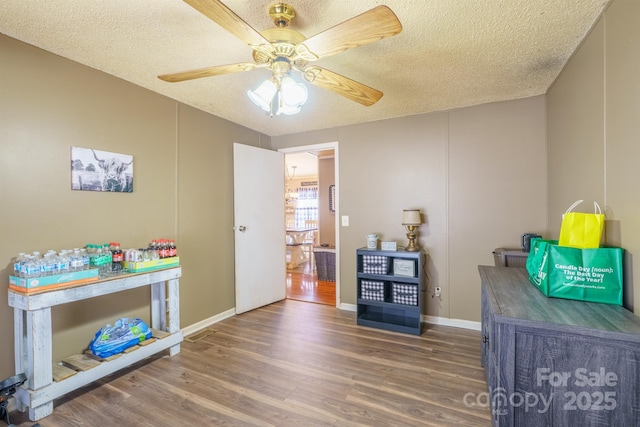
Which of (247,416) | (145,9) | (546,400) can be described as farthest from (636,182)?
(145,9)

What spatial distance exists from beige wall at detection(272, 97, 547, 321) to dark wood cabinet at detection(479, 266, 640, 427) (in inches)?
69.6

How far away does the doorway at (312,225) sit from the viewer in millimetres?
4352

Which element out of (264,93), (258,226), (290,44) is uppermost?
(290,44)

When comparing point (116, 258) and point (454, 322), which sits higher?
point (116, 258)

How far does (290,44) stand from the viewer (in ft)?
4.99

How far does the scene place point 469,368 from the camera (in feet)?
7.42

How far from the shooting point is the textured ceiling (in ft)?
5.12

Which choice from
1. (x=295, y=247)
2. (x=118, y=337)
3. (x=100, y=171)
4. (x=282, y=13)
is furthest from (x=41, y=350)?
(x=295, y=247)

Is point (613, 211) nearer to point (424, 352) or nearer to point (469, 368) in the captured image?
point (469, 368)

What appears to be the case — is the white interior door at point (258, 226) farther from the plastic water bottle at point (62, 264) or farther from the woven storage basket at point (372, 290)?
the plastic water bottle at point (62, 264)

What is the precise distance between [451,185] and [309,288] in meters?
2.74

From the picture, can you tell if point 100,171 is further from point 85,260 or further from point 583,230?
point 583,230

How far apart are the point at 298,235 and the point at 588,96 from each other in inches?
205

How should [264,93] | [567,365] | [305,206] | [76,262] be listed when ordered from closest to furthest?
[567,365] < [264,93] < [76,262] < [305,206]
